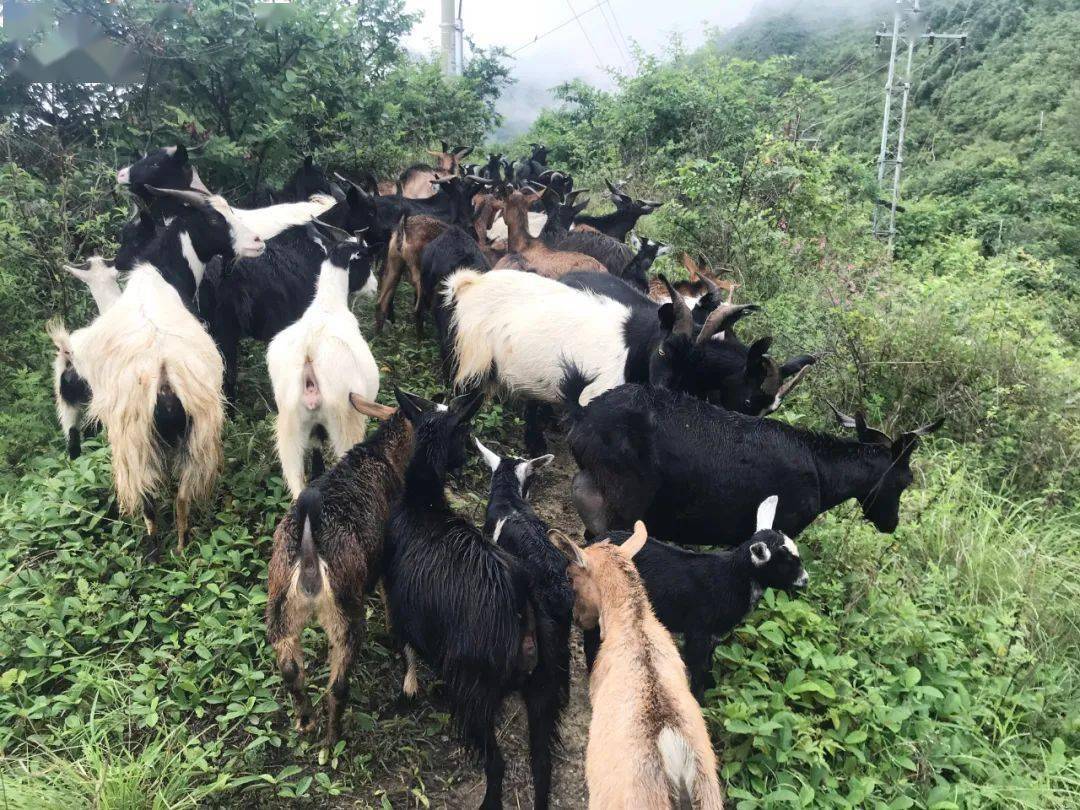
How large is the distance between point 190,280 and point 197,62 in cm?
318

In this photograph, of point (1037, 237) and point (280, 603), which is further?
point (1037, 237)

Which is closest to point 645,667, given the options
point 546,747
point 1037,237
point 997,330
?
point 546,747

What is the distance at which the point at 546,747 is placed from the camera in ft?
9.87

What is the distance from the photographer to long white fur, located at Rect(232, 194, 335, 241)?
6.15 metres

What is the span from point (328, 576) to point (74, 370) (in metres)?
2.84

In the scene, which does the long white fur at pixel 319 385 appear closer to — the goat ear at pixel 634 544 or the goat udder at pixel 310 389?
the goat udder at pixel 310 389

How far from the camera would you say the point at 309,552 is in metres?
2.99

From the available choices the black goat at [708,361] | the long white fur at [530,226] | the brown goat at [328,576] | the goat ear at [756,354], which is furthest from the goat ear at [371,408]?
the long white fur at [530,226]

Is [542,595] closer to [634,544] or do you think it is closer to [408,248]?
[634,544]

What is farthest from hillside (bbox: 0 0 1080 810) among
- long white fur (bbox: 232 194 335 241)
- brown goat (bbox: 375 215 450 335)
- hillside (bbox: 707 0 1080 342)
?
hillside (bbox: 707 0 1080 342)

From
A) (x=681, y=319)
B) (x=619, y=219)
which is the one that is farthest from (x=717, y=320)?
(x=619, y=219)

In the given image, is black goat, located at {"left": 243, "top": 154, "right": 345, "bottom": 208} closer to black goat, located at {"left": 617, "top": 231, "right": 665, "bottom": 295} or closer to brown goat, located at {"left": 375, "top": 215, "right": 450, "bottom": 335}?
brown goat, located at {"left": 375, "top": 215, "right": 450, "bottom": 335}

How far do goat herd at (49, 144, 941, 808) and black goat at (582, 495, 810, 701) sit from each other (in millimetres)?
11

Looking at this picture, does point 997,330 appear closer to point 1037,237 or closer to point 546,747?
→ point 546,747
